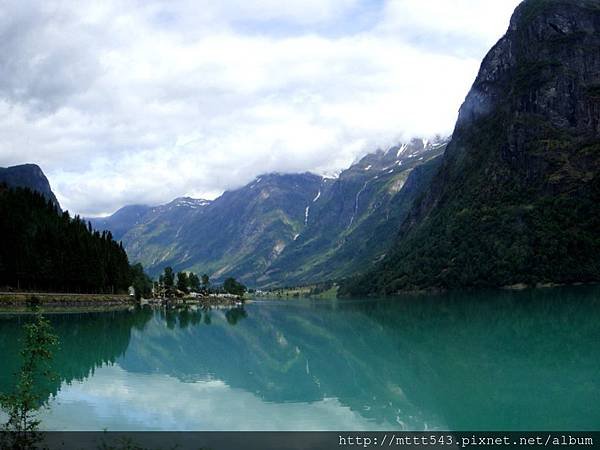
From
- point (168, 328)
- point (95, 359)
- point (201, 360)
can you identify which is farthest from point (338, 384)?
point (168, 328)

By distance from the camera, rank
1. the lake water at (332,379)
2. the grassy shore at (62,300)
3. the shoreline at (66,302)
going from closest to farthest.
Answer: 1. the lake water at (332,379)
2. the shoreline at (66,302)
3. the grassy shore at (62,300)

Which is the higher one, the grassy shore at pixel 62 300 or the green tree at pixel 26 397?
the green tree at pixel 26 397

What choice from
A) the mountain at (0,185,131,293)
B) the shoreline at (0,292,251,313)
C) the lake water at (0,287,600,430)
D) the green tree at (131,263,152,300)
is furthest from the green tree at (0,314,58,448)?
the green tree at (131,263,152,300)

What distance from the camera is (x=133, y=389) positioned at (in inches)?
1387

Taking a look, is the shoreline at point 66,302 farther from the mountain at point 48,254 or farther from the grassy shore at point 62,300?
the mountain at point 48,254

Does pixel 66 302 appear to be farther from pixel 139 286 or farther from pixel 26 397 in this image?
pixel 26 397

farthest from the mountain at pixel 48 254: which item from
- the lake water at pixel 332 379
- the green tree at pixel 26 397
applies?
the green tree at pixel 26 397

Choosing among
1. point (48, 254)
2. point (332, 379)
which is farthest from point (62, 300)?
point (332, 379)

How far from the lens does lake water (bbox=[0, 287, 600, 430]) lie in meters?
26.7

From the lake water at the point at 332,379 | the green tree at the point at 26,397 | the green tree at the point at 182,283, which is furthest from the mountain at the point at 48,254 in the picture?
the green tree at the point at 26,397

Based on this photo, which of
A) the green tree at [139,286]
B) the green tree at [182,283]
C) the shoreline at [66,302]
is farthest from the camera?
the green tree at [182,283]

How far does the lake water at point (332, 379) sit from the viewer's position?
26.7 metres

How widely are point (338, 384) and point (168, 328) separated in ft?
171

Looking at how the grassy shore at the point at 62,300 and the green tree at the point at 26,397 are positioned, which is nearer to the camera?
the green tree at the point at 26,397
